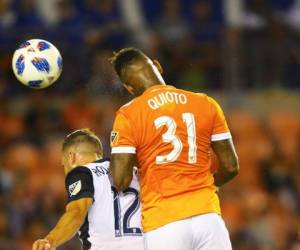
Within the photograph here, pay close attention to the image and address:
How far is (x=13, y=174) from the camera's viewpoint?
12961 mm

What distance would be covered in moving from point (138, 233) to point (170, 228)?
292 mm

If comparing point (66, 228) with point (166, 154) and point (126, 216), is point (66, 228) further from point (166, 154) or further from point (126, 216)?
point (166, 154)

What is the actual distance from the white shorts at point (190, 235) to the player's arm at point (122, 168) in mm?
363

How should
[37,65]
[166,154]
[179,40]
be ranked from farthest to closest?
[179,40] < [37,65] < [166,154]

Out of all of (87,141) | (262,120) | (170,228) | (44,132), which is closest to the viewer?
(170,228)

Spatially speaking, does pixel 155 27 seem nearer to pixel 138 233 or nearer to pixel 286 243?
pixel 286 243

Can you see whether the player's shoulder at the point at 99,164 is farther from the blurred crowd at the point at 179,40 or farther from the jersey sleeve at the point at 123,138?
the blurred crowd at the point at 179,40

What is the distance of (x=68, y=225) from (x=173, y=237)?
655 millimetres

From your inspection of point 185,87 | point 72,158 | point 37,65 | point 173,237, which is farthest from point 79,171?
point 185,87

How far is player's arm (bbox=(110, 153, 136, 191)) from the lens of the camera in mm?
6777

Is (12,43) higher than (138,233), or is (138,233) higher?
(12,43)

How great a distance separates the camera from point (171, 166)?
6809 mm

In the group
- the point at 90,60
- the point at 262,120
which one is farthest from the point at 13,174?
the point at 262,120

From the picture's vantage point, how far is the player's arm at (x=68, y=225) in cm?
636
